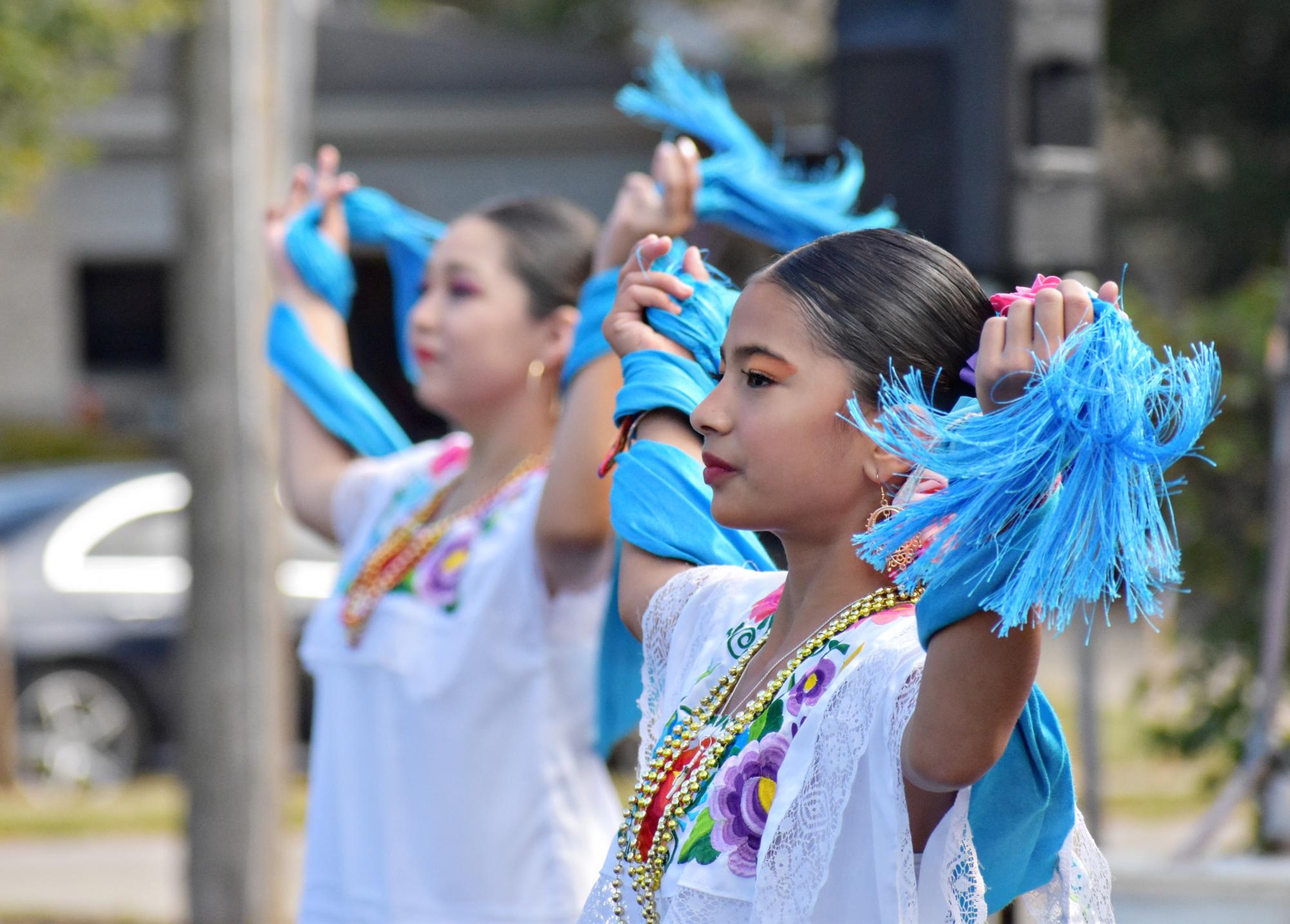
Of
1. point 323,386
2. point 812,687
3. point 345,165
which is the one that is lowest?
point 812,687

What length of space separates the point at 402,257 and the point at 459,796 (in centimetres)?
109

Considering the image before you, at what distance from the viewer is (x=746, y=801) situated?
1.65m

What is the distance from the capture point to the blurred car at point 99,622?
25.4ft

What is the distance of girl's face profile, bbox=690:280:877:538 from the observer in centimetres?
165

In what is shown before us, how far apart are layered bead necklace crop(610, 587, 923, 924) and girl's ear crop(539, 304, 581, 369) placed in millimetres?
Answer: 1156

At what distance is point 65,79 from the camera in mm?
5312

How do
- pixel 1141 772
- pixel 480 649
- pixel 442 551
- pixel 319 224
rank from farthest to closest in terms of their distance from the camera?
pixel 1141 772 → pixel 319 224 → pixel 442 551 → pixel 480 649

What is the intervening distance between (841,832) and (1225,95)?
9200 mm

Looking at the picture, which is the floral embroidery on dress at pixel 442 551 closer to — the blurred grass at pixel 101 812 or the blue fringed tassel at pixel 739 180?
the blue fringed tassel at pixel 739 180

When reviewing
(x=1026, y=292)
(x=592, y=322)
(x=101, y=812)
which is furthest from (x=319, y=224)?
(x=101, y=812)

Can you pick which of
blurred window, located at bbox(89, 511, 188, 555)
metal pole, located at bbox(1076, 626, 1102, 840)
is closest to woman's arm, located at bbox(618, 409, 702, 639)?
metal pole, located at bbox(1076, 626, 1102, 840)

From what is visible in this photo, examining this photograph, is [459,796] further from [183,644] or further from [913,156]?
[183,644]

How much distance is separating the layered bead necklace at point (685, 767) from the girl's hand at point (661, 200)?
698mm

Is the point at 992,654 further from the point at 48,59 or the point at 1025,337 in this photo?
the point at 48,59
